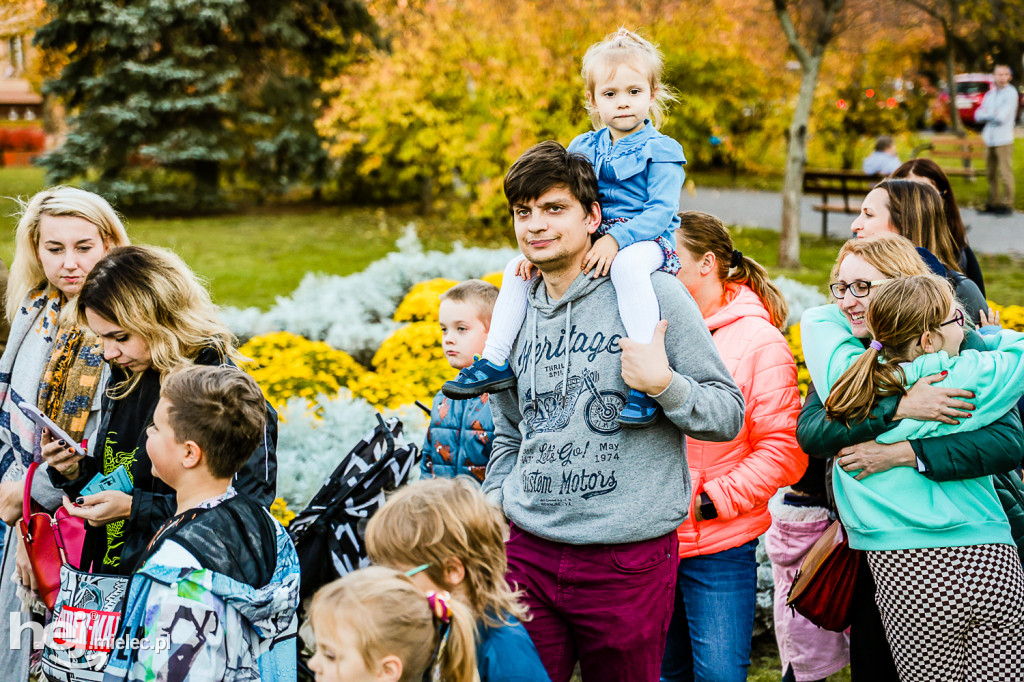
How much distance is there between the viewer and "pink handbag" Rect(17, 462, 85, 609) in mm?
2756

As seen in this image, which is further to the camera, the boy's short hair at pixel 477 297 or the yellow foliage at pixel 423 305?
the yellow foliage at pixel 423 305

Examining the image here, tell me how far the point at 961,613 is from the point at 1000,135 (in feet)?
45.8

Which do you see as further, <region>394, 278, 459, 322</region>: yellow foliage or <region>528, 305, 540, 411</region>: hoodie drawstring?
<region>394, 278, 459, 322</region>: yellow foliage

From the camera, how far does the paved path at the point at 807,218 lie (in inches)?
494

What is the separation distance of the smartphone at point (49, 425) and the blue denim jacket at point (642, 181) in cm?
184

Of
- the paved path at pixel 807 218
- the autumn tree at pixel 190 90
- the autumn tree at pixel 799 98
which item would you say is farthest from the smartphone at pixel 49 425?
the autumn tree at pixel 190 90

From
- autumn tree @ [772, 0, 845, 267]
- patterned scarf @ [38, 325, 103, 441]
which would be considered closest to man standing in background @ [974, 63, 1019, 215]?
autumn tree @ [772, 0, 845, 267]

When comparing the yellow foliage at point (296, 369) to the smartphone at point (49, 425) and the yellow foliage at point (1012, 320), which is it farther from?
the yellow foliage at point (1012, 320)

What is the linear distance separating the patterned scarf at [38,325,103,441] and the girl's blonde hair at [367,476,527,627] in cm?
149

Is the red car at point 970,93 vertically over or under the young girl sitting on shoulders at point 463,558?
over

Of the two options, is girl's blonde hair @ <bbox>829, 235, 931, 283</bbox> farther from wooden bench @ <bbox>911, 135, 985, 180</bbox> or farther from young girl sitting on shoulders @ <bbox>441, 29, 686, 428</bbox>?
wooden bench @ <bbox>911, 135, 985, 180</bbox>

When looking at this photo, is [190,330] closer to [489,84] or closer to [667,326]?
[667,326]

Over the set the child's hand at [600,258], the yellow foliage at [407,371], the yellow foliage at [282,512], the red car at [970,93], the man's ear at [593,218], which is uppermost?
the red car at [970,93]

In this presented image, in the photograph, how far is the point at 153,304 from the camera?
2.83 meters
